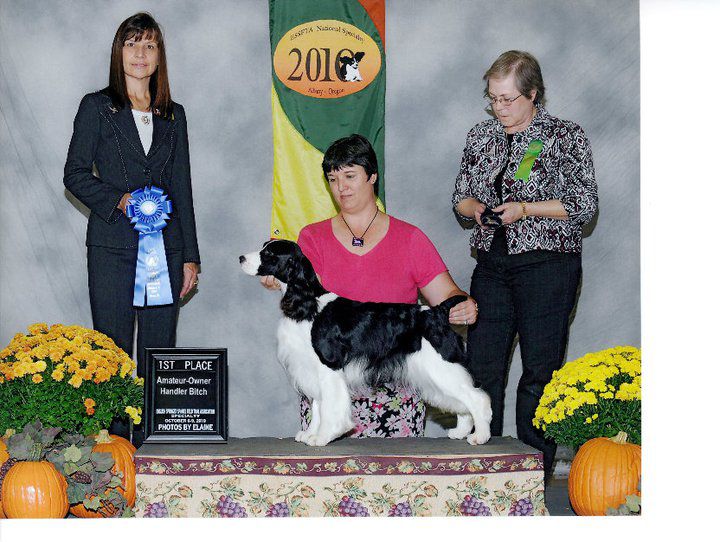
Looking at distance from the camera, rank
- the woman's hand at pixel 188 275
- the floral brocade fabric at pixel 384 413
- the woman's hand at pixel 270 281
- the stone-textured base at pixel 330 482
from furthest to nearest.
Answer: the woman's hand at pixel 188 275 < the floral brocade fabric at pixel 384 413 < the woman's hand at pixel 270 281 < the stone-textured base at pixel 330 482

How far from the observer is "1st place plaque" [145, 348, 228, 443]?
2904 millimetres

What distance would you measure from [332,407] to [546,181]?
118 cm

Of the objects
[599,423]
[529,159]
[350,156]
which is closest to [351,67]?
[350,156]

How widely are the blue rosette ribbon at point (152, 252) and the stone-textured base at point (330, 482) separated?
2.44 feet

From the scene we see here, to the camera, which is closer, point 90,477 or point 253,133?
point 90,477

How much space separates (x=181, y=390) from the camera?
2.91 m

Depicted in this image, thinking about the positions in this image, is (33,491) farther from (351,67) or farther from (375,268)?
(351,67)

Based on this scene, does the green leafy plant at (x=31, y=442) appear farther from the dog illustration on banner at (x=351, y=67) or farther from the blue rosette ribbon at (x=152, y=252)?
the dog illustration on banner at (x=351, y=67)

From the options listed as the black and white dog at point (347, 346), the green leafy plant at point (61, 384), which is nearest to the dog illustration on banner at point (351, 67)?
the black and white dog at point (347, 346)

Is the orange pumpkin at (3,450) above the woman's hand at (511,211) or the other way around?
the other way around

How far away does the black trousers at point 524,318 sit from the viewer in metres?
3.30

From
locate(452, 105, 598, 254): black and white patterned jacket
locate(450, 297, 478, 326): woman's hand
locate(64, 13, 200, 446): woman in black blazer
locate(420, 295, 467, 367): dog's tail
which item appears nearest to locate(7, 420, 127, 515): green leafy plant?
locate(64, 13, 200, 446): woman in black blazer

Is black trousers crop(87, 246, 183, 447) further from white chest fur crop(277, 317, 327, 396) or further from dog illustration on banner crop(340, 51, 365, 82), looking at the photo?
dog illustration on banner crop(340, 51, 365, 82)
